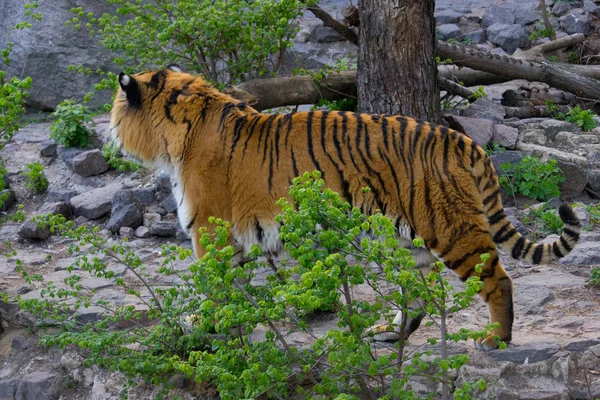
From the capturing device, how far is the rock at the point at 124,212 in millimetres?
7934

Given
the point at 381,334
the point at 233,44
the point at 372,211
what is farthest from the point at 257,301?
the point at 233,44

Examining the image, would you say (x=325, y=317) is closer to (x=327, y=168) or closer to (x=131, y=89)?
(x=327, y=168)

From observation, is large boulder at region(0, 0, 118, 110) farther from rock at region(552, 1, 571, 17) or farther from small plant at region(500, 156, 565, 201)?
rock at region(552, 1, 571, 17)

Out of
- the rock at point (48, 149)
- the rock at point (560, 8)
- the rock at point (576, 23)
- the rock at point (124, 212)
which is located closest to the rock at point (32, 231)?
the rock at point (124, 212)

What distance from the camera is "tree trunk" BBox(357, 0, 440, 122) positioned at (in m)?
7.10

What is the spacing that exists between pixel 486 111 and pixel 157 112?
16.8 feet

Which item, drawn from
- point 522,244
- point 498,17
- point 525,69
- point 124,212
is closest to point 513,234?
point 522,244

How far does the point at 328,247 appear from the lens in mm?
3891

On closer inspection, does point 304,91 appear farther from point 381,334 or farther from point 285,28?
point 381,334

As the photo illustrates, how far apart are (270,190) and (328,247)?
1.57m

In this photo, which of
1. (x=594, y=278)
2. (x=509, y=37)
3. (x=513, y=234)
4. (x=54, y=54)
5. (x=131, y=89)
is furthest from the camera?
(x=509, y=37)

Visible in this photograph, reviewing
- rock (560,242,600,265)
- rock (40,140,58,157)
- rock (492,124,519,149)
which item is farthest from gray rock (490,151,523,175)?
rock (40,140,58,157)

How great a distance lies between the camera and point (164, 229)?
7.78 m

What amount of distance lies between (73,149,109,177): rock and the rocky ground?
0.01m
